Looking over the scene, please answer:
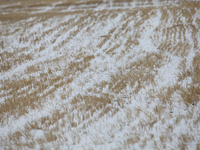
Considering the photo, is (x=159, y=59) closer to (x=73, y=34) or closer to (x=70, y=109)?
(x=70, y=109)

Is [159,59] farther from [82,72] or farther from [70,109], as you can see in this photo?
[70,109]

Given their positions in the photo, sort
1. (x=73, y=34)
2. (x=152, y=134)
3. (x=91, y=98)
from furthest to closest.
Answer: (x=73, y=34)
(x=91, y=98)
(x=152, y=134)

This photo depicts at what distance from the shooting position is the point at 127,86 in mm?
5234

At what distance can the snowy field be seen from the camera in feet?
10.8

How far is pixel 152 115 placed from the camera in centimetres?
370

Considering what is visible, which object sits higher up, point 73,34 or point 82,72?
point 73,34

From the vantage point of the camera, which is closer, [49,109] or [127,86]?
[49,109]

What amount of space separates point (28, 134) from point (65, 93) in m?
1.91

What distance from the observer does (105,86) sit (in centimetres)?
542

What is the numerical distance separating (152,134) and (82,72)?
427 cm

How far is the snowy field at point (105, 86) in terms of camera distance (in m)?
3.31

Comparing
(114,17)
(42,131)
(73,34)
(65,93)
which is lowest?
(42,131)

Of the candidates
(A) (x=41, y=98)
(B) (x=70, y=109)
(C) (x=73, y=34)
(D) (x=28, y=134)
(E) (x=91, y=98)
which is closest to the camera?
(D) (x=28, y=134)

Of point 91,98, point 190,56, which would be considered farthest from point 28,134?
point 190,56
